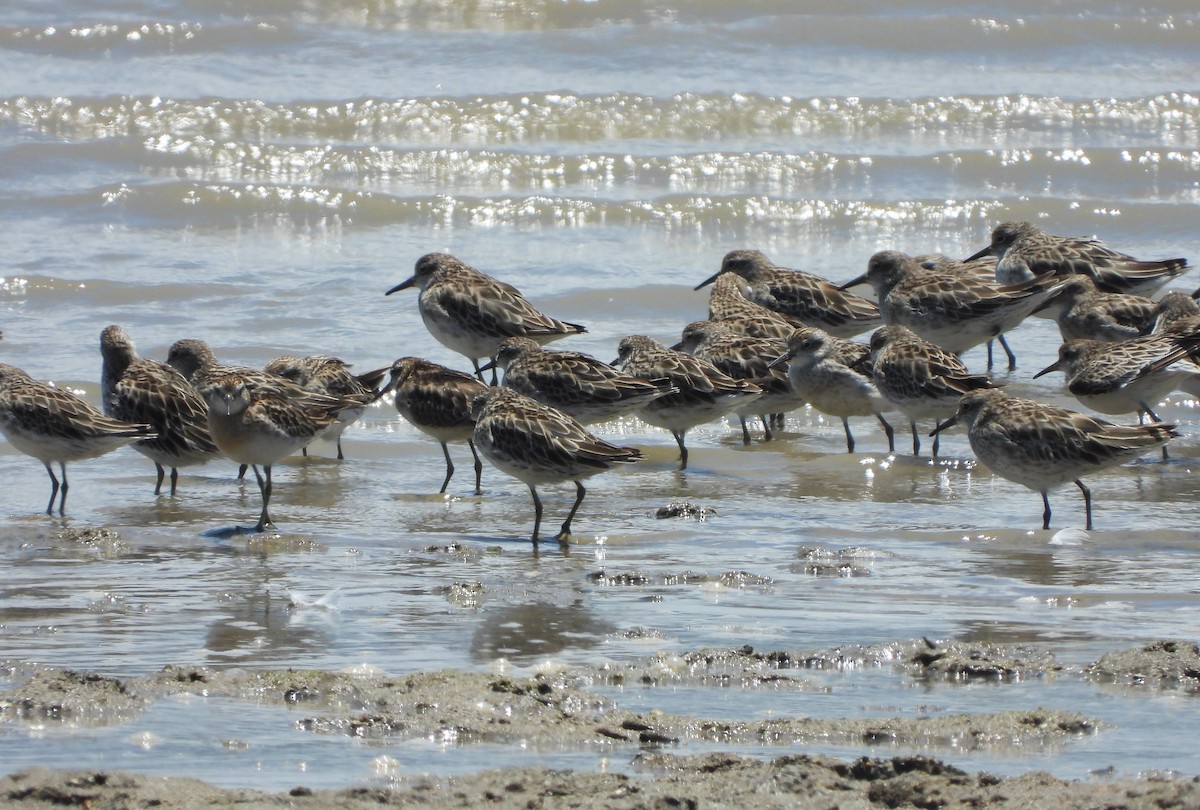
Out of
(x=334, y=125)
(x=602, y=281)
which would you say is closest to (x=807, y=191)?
(x=602, y=281)

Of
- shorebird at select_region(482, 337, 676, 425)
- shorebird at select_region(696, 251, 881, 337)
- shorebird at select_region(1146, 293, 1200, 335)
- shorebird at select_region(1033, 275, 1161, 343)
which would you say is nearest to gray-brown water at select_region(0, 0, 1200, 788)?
shorebird at select_region(482, 337, 676, 425)

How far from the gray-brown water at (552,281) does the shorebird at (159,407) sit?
1.03 ft

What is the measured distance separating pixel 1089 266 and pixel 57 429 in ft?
29.3

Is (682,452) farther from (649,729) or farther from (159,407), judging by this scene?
(649,729)

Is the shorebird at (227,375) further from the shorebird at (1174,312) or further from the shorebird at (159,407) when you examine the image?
the shorebird at (1174,312)

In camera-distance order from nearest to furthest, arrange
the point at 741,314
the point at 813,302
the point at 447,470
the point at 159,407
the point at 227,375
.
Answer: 1. the point at 227,375
2. the point at 159,407
3. the point at 447,470
4. the point at 741,314
5. the point at 813,302

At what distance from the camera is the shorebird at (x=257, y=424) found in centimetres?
959

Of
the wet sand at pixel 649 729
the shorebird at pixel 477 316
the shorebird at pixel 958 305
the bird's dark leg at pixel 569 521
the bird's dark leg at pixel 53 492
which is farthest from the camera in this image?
the shorebird at pixel 958 305

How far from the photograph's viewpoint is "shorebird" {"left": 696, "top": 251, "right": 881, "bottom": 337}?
1477 centimetres

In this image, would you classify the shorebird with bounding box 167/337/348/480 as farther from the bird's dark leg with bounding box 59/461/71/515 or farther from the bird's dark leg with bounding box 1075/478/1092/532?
the bird's dark leg with bounding box 1075/478/1092/532

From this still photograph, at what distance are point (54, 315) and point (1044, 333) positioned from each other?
9131 mm

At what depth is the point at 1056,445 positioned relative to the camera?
951cm

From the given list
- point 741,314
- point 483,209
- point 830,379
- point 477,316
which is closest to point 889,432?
point 830,379

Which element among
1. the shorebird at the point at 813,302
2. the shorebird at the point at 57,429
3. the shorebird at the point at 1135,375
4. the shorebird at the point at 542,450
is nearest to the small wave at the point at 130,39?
the shorebird at the point at 813,302
